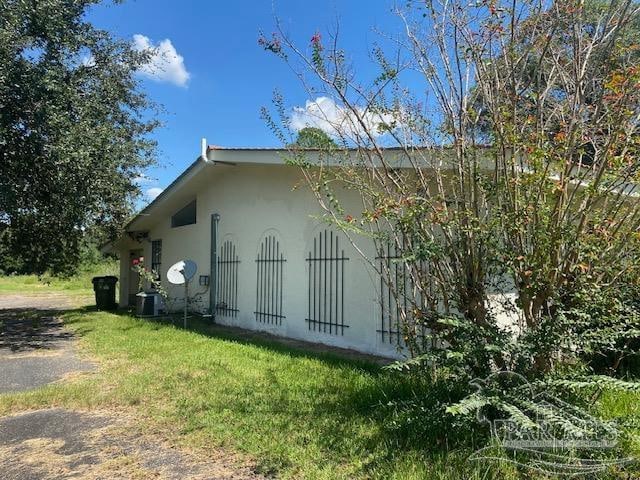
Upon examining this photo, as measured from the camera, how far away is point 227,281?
38.7 ft

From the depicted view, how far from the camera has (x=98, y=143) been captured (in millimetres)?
9352

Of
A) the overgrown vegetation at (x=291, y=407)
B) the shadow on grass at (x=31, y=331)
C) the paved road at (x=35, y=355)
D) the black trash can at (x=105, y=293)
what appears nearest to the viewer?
the overgrown vegetation at (x=291, y=407)

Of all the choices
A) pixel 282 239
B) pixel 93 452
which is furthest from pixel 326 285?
pixel 93 452

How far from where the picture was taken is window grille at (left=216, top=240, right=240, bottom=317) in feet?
37.7

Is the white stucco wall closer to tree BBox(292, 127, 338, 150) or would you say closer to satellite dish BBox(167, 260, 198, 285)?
satellite dish BBox(167, 260, 198, 285)

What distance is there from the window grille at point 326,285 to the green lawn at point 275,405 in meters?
1.02

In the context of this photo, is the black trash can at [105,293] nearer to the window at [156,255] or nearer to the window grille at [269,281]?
the window at [156,255]

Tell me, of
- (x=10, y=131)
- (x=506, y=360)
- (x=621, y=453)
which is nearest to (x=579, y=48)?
(x=506, y=360)

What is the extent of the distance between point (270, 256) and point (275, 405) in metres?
5.62

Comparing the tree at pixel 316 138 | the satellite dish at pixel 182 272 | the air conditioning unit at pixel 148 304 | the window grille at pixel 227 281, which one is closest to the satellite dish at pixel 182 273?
the satellite dish at pixel 182 272

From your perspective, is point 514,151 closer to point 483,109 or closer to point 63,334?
point 483,109

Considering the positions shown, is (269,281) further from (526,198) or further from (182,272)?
(526,198)

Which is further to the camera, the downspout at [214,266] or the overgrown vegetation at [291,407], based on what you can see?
the downspout at [214,266]

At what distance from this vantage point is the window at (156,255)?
52.4ft
